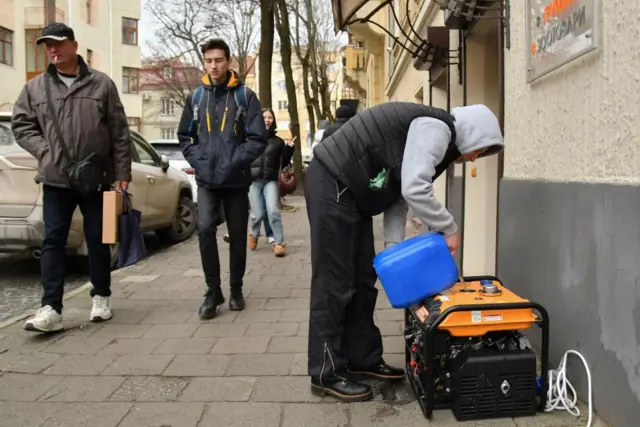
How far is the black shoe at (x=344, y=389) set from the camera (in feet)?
10.4

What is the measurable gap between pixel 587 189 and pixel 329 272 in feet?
4.26

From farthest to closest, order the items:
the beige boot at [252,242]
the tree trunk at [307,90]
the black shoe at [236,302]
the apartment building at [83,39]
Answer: the tree trunk at [307,90], the apartment building at [83,39], the beige boot at [252,242], the black shoe at [236,302]

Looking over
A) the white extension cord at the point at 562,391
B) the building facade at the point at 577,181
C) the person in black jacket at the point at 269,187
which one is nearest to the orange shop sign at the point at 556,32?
the building facade at the point at 577,181

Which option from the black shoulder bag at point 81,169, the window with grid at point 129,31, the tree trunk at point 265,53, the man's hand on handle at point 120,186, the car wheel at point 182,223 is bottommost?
the car wheel at point 182,223

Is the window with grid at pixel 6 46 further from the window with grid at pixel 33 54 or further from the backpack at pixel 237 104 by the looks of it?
the backpack at pixel 237 104

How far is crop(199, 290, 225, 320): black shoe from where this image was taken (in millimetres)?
4754

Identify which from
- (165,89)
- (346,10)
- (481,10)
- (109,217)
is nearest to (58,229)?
(109,217)

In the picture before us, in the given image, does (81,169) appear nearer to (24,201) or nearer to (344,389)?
(24,201)

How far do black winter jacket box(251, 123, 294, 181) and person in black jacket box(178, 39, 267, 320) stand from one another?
275 cm

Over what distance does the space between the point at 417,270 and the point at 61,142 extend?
2779 millimetres

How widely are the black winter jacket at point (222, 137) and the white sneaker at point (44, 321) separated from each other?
4.59ft

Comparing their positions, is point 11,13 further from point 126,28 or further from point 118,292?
point 118,292

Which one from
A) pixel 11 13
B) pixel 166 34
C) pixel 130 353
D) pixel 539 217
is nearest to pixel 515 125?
pixel 539 217

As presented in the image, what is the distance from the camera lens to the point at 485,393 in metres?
2.85
